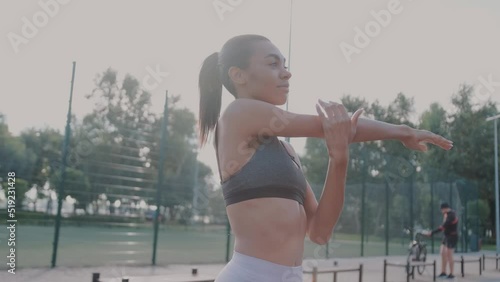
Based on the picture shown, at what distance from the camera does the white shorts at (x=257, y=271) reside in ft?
4.33

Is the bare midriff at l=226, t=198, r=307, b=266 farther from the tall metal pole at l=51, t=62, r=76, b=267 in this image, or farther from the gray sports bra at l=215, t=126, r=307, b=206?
the tall metal pole at l=51, t=62, r=76, b=267

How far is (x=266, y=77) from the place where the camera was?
60.0 inches

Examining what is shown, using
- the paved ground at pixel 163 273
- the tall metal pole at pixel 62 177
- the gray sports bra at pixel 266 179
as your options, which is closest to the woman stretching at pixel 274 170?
the gray sports bra at pixel 266 179

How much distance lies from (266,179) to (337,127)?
24cm

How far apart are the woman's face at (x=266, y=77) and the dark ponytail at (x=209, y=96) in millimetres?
212

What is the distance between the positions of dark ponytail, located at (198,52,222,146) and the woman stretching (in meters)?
0.22

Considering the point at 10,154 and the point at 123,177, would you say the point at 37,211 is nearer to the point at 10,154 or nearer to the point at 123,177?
the point at 10,154

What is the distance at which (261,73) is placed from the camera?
1528 millimetres

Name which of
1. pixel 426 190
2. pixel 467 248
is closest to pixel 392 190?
pixel 426 190

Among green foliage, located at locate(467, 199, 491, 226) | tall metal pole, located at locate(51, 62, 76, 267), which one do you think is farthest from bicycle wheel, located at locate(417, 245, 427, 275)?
green foliage, located at locate(467, 199, 491, 226)

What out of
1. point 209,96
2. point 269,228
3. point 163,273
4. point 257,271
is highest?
point 209,96

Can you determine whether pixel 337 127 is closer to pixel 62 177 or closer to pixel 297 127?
pixel 297 127

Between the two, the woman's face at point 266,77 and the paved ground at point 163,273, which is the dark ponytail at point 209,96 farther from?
the paved ground at point 163,273

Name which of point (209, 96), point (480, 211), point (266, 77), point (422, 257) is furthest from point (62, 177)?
point (480, 211)
